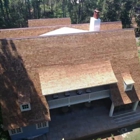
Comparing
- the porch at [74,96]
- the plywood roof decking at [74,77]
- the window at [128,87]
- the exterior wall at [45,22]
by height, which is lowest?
the porch at [74,96]

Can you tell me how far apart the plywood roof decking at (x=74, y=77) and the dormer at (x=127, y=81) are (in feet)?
5.50

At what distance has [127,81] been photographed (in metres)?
20.7

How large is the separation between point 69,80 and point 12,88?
592cm

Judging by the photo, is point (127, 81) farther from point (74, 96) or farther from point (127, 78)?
point (74, 96)

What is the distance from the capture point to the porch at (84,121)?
20406 millimetres

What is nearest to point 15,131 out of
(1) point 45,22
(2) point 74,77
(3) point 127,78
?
(2) point 74,77

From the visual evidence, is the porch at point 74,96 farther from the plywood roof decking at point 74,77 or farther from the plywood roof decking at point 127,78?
the plywood roof decking at point 127,78

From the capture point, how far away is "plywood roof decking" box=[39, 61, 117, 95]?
60.4 ft

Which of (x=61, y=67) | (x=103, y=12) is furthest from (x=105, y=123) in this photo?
(x=103, y=12)

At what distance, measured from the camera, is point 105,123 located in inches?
851

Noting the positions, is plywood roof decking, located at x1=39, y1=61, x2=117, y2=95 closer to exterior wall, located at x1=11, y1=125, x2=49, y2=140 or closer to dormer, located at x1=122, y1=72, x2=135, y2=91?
dormer, located at x1=122, y1=72, x2=135, y2=91

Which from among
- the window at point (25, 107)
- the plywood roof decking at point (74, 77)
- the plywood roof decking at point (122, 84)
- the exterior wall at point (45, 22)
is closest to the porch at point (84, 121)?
the plywood roof decking at point (122, 84)

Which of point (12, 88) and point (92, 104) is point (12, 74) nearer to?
point (12, 88)

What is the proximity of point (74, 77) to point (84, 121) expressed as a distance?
20.5 feet
